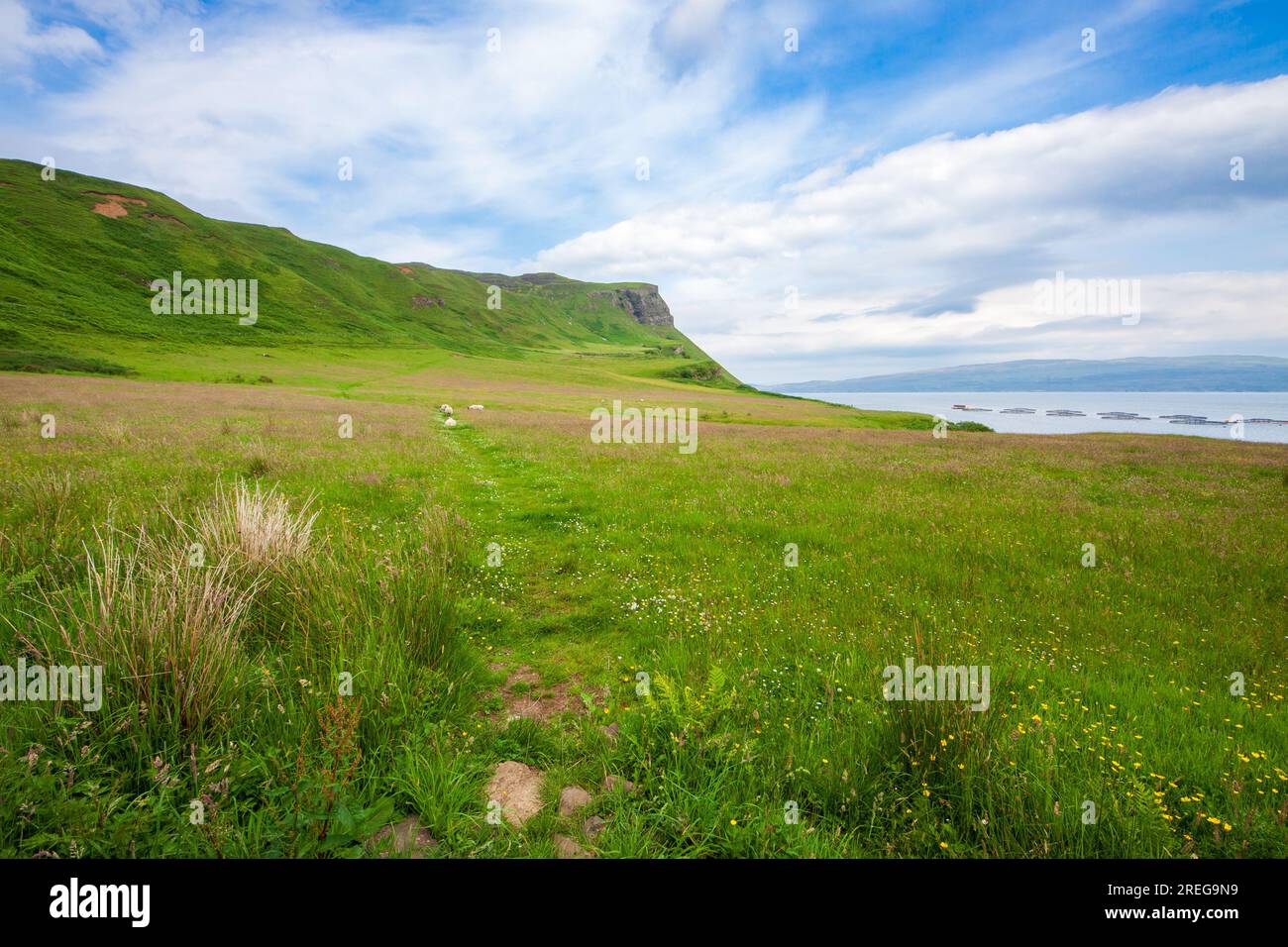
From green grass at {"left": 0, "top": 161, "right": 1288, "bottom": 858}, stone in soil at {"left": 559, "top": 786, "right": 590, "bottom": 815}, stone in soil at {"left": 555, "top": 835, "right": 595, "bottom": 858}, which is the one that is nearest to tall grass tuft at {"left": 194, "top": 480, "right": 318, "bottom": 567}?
green grass at {"left": 0, "top": 161, "right": 1288, "bottom": 858}

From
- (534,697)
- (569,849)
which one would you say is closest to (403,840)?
(569,849)

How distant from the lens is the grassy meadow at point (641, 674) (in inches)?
130

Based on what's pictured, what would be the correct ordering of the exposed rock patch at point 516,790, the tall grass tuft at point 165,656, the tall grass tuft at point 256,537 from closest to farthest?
the exposed rock patch at point 516,790, the tall grass tuft at point 165,656, the tall grass tuft at point 256,537

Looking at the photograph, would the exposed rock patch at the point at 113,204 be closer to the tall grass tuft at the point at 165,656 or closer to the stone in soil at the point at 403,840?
the tall grass tuft at the point at 165,656

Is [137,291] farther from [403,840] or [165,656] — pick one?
[403,840]

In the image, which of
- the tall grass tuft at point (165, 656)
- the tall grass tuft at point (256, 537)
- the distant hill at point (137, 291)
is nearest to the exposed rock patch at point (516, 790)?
the tall grass tuft at point (165, 656)

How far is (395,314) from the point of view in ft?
628

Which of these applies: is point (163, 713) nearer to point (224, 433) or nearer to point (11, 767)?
point (11, 767)

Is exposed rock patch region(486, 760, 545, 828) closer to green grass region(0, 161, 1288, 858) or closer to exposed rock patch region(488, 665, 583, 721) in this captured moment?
green grass region(0, 161, 1288, 858)

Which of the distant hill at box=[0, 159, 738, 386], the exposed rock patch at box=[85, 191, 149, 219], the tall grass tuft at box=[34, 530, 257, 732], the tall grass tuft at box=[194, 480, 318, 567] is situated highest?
the exposed rock patch at box=[85, 191, 149, 219]

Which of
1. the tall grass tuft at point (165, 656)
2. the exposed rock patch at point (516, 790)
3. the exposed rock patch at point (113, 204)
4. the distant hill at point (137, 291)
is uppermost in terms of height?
the exposed rock patch at point (113, 204)

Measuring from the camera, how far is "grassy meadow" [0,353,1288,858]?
3.29m

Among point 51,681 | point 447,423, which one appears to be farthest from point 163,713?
point 447,423

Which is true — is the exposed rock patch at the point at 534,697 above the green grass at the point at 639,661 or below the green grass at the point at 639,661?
below
